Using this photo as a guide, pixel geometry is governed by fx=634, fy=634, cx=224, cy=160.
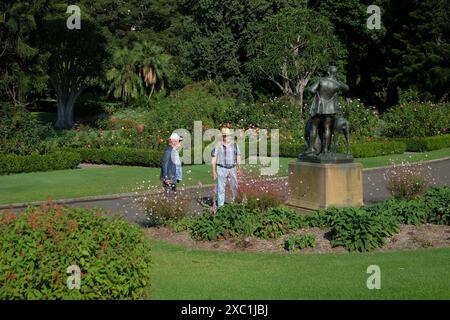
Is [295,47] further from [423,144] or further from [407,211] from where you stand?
[407,211]

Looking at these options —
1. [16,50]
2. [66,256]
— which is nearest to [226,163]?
[66,256]

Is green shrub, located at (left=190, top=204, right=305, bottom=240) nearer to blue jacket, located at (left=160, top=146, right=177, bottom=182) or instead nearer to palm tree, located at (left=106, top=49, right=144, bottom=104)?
blue jacket, located at (left=160, top=146, right=177, bottom=182)

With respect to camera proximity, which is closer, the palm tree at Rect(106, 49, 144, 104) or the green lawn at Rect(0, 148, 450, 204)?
the green lawn at Rect(0, 148, 450, 204)

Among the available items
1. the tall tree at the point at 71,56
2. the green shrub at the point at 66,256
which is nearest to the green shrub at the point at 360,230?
the green shrub at the point at 66,256

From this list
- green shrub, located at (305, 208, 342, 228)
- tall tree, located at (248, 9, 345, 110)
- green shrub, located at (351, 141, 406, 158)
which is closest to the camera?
green shrub, located at (305, 208, 342, 228)

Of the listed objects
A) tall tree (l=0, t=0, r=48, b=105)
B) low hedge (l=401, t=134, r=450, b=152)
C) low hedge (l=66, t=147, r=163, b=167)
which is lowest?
low hedge (l=66, t=147, r=163, b=167)

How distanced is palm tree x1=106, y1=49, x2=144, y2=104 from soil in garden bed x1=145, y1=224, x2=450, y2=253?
159ft

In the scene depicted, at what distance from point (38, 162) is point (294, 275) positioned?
60.3 feet

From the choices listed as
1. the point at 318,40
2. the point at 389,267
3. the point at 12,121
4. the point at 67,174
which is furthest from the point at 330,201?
the point at 318,40

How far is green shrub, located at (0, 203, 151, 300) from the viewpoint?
5637 millimetres

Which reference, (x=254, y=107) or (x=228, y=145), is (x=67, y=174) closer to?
(x=228, y=145)

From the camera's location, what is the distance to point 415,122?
3384 cm

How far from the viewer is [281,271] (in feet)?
28.9

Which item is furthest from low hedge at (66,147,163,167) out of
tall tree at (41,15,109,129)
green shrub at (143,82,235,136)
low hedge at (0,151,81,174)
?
tall tree at (41,15,109,129)
